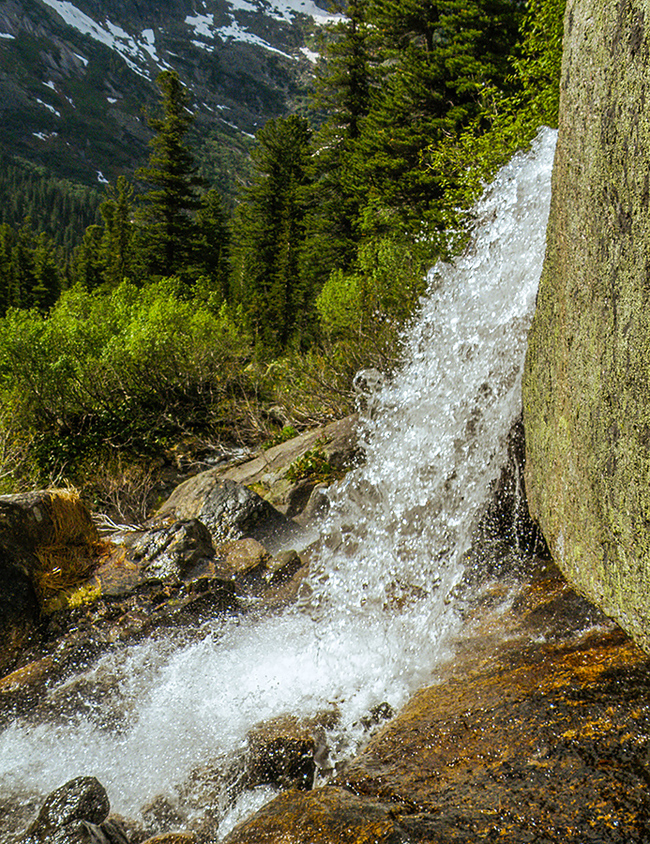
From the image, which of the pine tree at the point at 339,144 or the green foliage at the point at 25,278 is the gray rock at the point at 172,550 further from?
the green foliage at the point at 25,278

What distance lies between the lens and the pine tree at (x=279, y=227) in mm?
33719

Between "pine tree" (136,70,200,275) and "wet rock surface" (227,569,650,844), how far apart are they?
34261 mm

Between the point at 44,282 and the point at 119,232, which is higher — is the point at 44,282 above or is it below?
below

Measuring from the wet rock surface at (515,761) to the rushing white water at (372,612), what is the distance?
38.3 inches

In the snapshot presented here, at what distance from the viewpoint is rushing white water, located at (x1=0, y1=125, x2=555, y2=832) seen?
389 cm

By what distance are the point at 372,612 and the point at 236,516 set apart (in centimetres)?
375

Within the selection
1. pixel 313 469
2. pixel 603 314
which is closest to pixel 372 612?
pixel 603 314

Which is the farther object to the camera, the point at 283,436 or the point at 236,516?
the point at 283,436

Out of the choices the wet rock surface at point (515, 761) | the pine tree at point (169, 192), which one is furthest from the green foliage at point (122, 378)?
the pine tree at point (169, 192)

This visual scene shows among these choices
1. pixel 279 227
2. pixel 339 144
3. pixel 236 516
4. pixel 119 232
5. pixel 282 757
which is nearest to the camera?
pixel 282 757

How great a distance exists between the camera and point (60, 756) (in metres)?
3.96

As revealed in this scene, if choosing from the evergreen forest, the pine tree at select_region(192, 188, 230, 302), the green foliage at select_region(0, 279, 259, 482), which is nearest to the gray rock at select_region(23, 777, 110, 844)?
the evergreen forest

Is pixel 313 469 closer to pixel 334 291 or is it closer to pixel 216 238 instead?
pixel 334 291

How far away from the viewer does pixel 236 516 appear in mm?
8188
